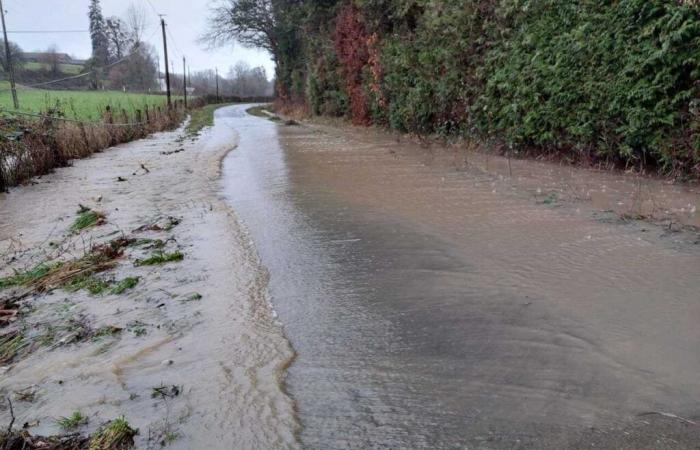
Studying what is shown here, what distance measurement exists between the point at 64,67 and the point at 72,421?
76.0 meters

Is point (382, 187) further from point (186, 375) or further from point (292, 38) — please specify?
point (292, 38)

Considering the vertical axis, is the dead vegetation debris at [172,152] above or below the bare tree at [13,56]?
below

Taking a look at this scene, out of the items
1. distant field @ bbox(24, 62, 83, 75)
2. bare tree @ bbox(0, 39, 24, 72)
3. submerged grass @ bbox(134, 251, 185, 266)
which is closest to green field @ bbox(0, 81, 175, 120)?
bare tree @ bbox(0, 39, 24, 72)

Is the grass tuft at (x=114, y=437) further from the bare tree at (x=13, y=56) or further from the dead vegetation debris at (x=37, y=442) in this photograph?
the bare tree at (x=13, y=56)

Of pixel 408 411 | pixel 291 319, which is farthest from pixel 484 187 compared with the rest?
pixel 408 411

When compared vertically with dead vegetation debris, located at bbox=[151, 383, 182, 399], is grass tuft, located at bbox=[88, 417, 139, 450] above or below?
above

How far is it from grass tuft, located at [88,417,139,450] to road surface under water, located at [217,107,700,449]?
0.77 m

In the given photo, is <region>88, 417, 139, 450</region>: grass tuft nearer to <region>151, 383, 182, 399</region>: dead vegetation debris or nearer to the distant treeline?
<region>151, 383, 182, 399</region>: dead vegetation debris

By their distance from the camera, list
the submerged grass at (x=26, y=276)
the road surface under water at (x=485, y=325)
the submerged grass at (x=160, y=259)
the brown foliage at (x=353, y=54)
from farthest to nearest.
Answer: the brown foliage at (x=353, y=54) < the submerged grass at (x=160, y=259) < the submerged grass at (x=26, y=276) < the road surface under water at (x=485, y=325)

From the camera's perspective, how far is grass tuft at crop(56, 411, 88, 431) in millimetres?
2507

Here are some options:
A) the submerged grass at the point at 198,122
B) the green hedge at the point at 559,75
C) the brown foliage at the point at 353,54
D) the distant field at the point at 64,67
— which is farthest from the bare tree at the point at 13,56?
the green hedge at the point at 559,75

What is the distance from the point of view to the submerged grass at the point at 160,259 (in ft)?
16.1

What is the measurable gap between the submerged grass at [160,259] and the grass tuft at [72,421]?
243 cm

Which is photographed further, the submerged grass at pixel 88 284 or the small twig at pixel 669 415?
the submerged grass at pixel 88 284
